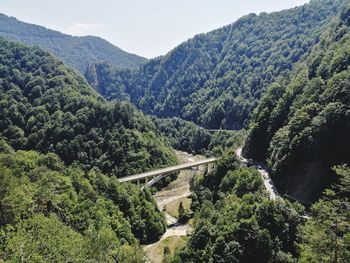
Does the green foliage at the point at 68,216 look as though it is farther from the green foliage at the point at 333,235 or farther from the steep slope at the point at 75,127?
the steep slope at the point at 75,127

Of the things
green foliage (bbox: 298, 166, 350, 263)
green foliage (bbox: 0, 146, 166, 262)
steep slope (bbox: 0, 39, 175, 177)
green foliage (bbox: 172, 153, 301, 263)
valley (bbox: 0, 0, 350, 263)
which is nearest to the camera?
green foliage (bbox: 298, 166, 350, 263)

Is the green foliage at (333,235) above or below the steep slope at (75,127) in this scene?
above

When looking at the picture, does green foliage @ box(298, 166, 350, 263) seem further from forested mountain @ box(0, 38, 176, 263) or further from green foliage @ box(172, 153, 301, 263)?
green foliage @ box(172, 153, 301, 263)

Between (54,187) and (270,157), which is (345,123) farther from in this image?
(54,187)

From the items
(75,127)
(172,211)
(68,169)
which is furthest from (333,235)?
(75,127)

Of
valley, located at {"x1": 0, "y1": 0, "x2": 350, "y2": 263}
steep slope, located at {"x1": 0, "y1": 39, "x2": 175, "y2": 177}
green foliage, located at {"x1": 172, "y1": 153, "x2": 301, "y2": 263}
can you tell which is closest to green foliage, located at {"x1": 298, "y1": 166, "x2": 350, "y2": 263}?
valley, located at {"x1": 0, "y1": 0, "x2": 350, "y2": 263}

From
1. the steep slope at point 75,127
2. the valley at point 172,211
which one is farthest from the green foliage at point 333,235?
the steep slope at point 75,127
